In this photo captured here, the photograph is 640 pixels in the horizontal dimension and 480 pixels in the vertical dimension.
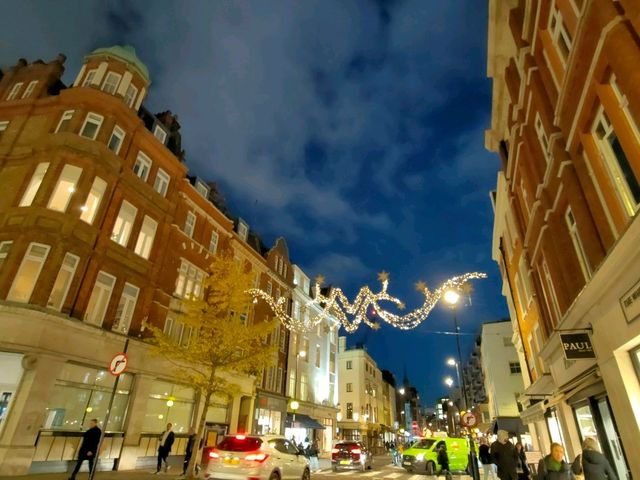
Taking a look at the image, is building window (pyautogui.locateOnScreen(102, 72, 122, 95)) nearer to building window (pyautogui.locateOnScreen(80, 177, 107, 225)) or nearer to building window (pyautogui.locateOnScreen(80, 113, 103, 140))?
building window (pyautogui.locateOnScreen(80, 113, 103, 140))

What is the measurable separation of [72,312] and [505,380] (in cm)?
4426

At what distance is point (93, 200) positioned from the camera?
17594mm

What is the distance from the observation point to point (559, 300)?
41.7ft

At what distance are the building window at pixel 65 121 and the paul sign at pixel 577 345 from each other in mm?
21808

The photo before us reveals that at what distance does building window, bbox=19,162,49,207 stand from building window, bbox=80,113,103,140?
7.75 ft

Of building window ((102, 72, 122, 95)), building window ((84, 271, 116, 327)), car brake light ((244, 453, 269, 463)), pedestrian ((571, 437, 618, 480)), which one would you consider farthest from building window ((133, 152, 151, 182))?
pedestrian ((571, 437, 618, 480))

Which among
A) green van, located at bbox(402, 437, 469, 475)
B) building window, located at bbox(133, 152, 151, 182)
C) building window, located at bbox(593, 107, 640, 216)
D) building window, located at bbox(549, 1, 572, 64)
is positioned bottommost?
green van, located at bbox(402, 437, 469, 475)

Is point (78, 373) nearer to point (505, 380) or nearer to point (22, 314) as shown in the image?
point (22, 314)

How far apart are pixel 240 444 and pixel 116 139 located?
53.2 feet

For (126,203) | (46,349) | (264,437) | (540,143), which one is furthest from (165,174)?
(540,143)

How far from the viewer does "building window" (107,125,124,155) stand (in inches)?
754

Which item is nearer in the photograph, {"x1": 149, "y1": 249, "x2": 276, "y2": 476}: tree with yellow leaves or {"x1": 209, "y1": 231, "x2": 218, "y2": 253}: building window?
{"x1": 149, "y1": 249, "x2": 276, "y2": 476}: tree with yellow leaves

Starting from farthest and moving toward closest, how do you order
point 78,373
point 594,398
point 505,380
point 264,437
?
point 505,380 → point 78,373 → point 264,437 → point 594,398

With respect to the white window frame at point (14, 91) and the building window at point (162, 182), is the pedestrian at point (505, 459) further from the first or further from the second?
the white window frame at point (14, 91)
